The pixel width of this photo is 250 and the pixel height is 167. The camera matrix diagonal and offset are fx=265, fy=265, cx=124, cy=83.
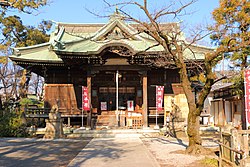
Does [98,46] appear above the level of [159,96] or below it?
above

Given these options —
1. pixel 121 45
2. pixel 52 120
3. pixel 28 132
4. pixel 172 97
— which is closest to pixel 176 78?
pixel 172 97

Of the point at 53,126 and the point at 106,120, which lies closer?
the point at 53,126

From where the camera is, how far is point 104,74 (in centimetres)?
2034

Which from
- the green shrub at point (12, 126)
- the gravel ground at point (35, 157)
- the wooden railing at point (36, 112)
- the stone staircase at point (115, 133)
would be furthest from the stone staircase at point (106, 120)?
the gravel ground at point (35, 157)

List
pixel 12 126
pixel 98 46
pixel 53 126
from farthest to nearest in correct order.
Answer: pixel 98 46 < pixel 12 126 < pixel 53 126

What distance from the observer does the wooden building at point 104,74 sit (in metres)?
18.2

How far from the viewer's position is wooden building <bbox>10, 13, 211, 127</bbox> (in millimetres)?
18172

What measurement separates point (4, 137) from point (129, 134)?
7143 mm

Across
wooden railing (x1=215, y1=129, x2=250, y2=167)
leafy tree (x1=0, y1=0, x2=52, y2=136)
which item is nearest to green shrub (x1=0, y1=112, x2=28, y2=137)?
leafy tree (x1=0, y1=0, x2=52, y2=136)

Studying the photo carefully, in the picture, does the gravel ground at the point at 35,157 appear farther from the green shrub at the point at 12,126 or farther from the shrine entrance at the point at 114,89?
the shrine entrance at the point at 114,89

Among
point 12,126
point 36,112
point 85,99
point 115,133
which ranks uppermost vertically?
point 85,99

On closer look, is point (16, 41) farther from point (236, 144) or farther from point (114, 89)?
point (236, 144)

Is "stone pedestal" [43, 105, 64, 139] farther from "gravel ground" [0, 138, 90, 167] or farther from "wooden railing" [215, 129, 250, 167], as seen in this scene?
"wooden railing" [215, 129, 250, 167]

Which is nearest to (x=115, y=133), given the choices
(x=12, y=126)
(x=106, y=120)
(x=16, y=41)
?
(x=106, y=120)
